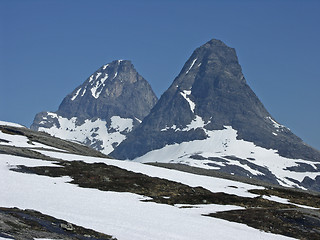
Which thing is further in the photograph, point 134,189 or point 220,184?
point 220,184

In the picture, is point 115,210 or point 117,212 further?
point 115,210

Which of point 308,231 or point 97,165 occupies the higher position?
point 97,165

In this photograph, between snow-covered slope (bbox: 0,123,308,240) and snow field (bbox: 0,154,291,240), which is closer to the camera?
snow field (bbox: 0,154,291,240)

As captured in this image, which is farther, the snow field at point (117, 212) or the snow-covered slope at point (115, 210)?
the snow-covered slope at point (115, 210)

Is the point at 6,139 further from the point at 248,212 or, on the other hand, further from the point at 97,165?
the point at 248,212

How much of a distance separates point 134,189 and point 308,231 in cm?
2315

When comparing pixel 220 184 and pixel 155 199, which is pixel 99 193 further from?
pixel 220 184

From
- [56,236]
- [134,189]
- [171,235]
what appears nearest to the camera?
[56,236]

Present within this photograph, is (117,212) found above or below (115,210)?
below

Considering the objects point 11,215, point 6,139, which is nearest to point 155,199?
point 11,215

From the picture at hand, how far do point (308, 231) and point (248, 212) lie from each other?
685 centimetres

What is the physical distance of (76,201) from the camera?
5053cm

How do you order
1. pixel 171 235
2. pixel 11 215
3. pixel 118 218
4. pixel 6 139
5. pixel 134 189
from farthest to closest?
pixel 6 139
pixel 134 189
pixel 118 218
pixel 171 235
pixel 11 215

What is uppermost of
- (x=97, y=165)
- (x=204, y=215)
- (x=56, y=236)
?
(x=97, y=165)
